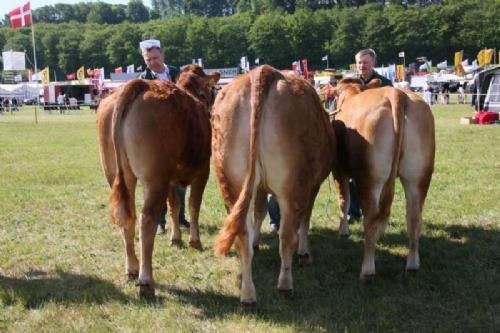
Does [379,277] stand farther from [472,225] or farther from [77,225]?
[77,225]

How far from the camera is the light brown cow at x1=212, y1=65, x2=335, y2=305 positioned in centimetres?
442

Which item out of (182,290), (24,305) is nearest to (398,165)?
(182,290)

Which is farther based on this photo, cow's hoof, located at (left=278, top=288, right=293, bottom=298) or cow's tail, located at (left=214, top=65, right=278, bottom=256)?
cow's hoof, located at (left=278, top=288, right=293, bottom=298)

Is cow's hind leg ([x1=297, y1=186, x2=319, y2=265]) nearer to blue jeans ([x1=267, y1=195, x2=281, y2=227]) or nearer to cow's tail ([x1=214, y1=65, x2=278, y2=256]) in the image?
blue jeans ([x1=267, y1=195, x2=281, y2=227])

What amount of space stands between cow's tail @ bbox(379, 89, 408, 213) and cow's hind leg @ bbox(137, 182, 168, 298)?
2055mm

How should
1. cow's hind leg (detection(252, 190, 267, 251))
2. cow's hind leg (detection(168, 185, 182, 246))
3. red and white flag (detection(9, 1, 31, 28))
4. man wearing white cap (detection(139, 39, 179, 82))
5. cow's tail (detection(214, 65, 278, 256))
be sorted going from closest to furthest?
cow's tail (detection(214, 65, 278, 256)) → cow's hind leg (detection(252, 190, 267, 251)) → cow's hind leg (detection(168, 185, 182, 246)) → man wearing white cap (detection(139, 39, 179, 82)) → red and white flag (detection(9, 1, 31, 28))

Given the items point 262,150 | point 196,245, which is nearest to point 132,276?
point 196,245

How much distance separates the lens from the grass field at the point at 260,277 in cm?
448

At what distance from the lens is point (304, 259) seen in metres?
5.97

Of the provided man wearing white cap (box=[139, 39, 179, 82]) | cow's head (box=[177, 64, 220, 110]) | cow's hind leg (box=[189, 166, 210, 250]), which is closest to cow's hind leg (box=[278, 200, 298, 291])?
cow's hind leg (box=[189, 166, 210, 250])

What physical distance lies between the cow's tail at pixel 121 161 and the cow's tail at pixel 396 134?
2.28m

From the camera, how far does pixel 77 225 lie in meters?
7.99

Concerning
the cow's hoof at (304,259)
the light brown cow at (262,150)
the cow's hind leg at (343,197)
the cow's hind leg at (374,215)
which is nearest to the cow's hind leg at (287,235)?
the light brown cow at (262,150)

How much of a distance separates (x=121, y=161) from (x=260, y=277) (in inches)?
73.4
